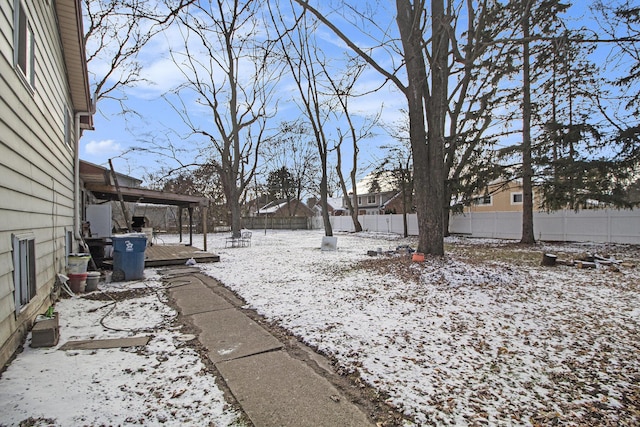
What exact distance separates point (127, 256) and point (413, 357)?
5881mm

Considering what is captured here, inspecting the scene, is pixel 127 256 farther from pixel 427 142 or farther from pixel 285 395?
pixel 427 142

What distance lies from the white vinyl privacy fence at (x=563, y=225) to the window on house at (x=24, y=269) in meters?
16.7

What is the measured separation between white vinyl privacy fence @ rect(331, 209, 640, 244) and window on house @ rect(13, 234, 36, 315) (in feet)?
54.8

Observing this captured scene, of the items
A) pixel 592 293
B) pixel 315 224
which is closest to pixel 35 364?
pixel 592 293

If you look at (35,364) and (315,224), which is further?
(315,224)

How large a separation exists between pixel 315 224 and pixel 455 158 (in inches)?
690

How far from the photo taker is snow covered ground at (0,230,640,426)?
216cm

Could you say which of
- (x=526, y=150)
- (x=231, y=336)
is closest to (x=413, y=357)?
(x=231, y=336)

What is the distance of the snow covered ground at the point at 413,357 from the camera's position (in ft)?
7.08

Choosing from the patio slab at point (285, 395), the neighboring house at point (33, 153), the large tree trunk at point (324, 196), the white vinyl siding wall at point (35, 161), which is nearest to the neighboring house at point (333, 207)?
the large tree trunk at point (324, 196)

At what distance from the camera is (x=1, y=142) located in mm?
2684

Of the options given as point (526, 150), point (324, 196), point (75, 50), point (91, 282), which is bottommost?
point (91, 282)

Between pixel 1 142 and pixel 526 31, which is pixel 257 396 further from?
pixel 526 31

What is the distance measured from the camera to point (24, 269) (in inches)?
131
